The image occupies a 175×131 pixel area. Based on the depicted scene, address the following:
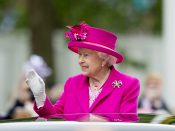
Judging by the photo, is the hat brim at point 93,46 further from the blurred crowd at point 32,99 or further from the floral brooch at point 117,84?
the blurred crowd at point 32,99

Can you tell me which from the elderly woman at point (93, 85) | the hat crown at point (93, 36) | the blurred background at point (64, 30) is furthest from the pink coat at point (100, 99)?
the blurred background at point (64, 30)

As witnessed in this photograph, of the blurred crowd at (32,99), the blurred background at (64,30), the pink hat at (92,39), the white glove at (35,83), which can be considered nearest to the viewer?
the white glove at (35,83)

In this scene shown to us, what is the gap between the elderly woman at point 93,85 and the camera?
7.53m

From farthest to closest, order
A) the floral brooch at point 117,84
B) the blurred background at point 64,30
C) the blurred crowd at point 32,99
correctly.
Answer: the blurred background at point 64,30
the blurred crowd at point 32,99
the floral brooch at point 117,84

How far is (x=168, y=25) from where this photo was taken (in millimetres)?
18375

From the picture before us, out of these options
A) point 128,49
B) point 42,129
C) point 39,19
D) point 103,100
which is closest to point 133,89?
point 103,100

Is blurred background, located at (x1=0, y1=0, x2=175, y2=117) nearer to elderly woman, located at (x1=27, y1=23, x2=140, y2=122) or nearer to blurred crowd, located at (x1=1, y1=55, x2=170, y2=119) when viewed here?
blurred crowd, located at (x1=1, y1=55, x2=170, y2=119)

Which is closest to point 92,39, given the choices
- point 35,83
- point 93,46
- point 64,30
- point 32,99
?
point 93,46

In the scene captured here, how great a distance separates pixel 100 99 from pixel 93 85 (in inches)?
8.1

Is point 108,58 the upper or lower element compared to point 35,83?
upper

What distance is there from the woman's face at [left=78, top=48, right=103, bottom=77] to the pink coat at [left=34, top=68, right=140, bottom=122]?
0.29 feet

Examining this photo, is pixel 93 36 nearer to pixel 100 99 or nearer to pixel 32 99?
pixel 100 99

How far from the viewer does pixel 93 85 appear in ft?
25.5

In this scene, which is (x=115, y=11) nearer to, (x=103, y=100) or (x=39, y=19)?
(x=39, y=19)
